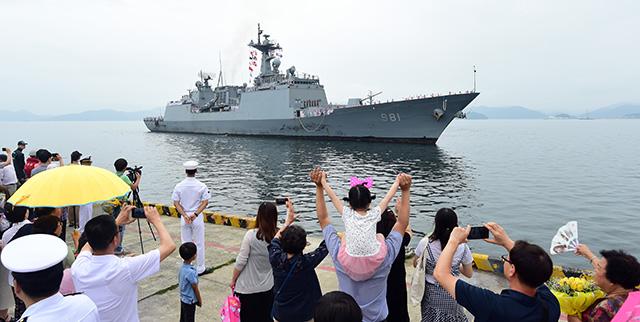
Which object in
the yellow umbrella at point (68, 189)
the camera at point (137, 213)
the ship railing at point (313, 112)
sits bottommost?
the camera at point (137, 213)

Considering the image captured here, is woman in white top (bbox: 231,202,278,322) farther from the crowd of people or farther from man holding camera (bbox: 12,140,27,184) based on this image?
man holding camera (bbox: 12,140,27,184)

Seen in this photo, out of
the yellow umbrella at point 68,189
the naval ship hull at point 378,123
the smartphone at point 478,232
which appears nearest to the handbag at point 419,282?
the smartphone at point 478,232

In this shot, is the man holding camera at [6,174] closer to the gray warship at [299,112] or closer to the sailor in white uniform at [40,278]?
the sailor in white uniform at [40,278]

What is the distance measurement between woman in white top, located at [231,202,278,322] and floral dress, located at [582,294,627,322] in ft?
7.22

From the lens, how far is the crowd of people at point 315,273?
5.81 feet

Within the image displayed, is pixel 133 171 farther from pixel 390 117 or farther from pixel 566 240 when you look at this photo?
pixel 390 117

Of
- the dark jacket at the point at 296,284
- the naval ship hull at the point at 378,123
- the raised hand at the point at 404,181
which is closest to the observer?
the raised hand at the point at 404,181

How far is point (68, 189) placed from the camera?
314 centimetres

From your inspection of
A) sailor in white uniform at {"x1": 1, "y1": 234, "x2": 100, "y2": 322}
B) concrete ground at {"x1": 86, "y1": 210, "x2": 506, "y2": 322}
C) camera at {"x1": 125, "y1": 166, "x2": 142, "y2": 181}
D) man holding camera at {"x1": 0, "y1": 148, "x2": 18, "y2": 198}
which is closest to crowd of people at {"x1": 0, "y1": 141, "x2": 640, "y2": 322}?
sailor in white uniform at {"x1": 1, "y1": 234, "x2": 100, "y2": 322}

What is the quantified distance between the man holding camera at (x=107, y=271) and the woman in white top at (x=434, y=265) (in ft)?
6.39

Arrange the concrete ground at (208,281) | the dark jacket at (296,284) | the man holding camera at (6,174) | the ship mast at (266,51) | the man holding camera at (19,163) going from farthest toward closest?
the ship mast at (266,51) → the man holding camera at (19,163) → the man holding camera at (6,174) → the concrete ground at (208,281) → the dark jacket at (296,284)

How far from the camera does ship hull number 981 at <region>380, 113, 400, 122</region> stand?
34188mm

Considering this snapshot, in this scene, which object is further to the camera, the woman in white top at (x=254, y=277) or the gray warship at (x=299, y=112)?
the gray warship at (x=299, y=112)

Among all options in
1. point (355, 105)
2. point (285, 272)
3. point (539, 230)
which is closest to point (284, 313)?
point (285, 272)
